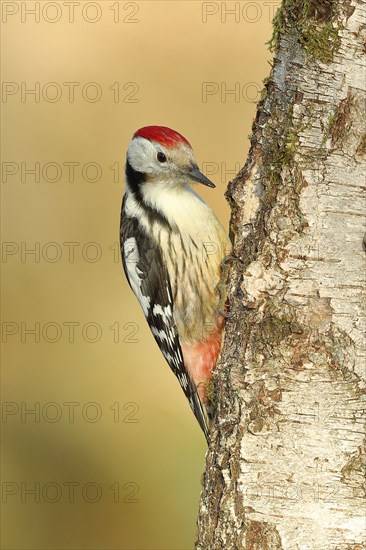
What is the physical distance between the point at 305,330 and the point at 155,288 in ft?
4.01

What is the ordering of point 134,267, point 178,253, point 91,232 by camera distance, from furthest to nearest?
point 91,232, point 134,267, point 178,253

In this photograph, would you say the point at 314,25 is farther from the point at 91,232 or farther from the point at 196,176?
the point at 91,232

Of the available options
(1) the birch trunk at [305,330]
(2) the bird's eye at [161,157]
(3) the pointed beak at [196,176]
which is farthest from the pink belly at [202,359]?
(1) the birch trunk at [305,330]

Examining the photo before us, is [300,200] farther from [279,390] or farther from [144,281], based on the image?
[144,281]

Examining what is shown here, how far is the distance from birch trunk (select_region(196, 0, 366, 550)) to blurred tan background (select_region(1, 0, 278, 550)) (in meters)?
2.28

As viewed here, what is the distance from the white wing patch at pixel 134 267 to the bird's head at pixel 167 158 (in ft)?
0.96

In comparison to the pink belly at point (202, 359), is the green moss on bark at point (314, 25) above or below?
above

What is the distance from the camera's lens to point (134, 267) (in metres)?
3.17

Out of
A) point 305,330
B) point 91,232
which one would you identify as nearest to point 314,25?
point 305,330

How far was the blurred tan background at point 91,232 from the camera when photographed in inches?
173

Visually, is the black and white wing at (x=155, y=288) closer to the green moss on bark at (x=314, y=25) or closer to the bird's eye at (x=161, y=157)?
the bird's eye at (x=161, y=157)

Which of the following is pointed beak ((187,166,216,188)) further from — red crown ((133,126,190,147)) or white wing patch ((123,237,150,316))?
white wing patch ((123,237,150,316))

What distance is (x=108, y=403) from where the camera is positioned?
4625mm

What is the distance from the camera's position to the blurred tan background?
4.38 meters
